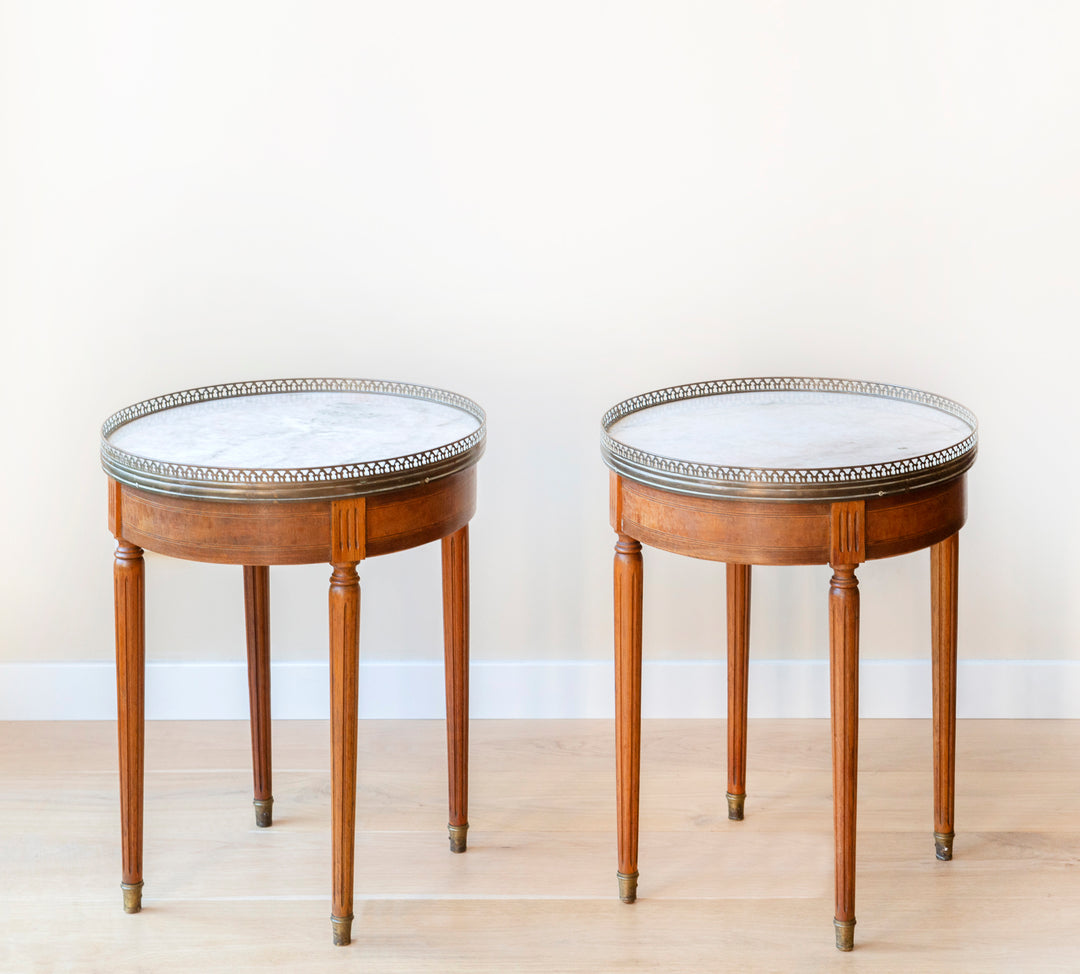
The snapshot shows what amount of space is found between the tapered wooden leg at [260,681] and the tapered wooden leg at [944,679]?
1.13 meters

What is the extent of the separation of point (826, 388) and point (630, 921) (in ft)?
3.19

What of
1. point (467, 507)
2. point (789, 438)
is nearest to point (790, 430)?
point (789, 438)

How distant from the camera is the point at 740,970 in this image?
193 centimetres

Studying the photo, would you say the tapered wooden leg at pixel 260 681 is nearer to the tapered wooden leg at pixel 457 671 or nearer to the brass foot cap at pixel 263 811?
the brass foot cap at pixel 263 811

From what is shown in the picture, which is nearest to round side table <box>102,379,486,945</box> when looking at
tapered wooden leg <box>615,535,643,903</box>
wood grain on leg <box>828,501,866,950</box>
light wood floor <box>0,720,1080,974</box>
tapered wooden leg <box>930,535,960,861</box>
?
light wood floor <box>0,720,1080,974</box>

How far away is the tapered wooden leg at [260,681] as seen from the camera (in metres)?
2.30

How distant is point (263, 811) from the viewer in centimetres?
235

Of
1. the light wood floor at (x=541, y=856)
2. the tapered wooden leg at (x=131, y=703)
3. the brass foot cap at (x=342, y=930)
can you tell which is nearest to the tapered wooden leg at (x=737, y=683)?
the light wood floor at (x=541, y=856)

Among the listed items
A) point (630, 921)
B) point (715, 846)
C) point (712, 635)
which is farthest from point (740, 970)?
point (712, 635)

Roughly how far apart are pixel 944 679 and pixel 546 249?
1106mm

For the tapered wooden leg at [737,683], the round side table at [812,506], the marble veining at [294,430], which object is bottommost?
the tapered wooden leg at [737,683]

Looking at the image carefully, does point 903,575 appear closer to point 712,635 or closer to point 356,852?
point 712,635

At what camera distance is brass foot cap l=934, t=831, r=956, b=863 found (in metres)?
2.21

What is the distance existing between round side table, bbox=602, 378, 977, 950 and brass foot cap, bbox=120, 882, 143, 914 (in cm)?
76
